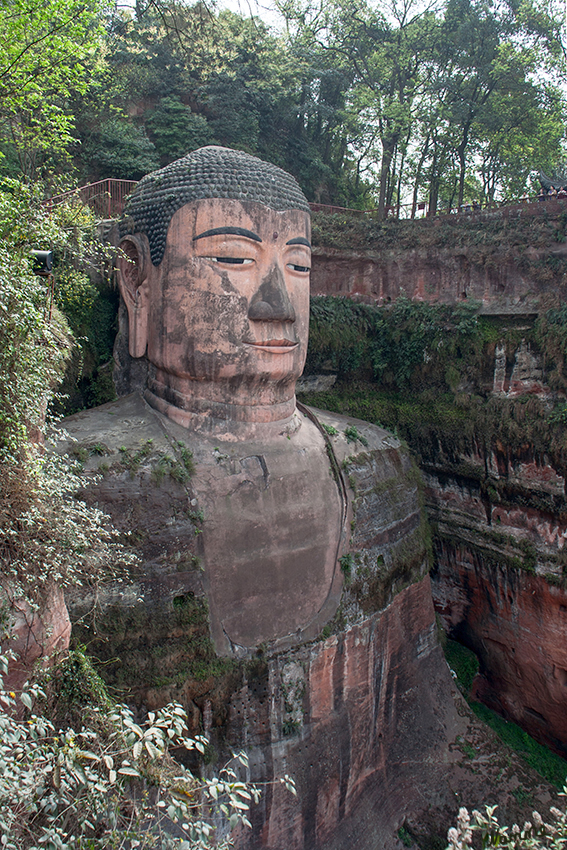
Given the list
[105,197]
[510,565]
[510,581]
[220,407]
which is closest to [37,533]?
[220,407]

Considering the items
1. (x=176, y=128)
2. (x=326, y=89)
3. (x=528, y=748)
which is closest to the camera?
(x=528, y=748)

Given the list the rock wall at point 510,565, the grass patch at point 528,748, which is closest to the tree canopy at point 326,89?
the rock wall at point 510,565

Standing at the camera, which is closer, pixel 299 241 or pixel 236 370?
pixel 236 370

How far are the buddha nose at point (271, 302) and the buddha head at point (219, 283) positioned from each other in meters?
0.01

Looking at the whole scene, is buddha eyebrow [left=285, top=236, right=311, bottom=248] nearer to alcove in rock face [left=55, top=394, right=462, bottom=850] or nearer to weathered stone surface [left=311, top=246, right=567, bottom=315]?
alcove in rock face [left=55, top=394, right=462, bottom=850]

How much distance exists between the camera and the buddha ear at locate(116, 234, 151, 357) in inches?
297

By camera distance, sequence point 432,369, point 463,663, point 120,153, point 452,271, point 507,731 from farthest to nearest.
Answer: point 120,153 → point 452,271 → point 432,369 → point 463,663 → point 507,731

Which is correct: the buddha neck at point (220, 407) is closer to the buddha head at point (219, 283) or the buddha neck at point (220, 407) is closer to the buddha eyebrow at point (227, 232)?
the buddha head at point (219, 283)

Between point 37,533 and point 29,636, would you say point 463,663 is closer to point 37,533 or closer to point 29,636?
point 29,636

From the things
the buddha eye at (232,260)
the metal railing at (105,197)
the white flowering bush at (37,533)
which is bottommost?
the white flowering bush at (37,533)

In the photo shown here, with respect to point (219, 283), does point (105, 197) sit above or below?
above

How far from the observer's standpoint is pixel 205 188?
7031 mm

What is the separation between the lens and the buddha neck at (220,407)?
287 inches

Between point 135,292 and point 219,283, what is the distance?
1.37 metres
